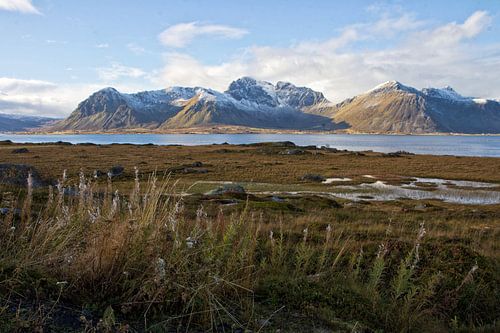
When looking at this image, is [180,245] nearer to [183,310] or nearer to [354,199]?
[183,310]

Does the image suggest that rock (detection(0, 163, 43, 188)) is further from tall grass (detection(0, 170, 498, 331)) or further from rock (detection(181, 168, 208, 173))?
rock (detection(181, 168, 208, 173))

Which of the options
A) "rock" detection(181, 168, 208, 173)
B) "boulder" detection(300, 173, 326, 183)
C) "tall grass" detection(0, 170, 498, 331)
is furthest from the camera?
"rock" detection(181, 168, 208, 173)

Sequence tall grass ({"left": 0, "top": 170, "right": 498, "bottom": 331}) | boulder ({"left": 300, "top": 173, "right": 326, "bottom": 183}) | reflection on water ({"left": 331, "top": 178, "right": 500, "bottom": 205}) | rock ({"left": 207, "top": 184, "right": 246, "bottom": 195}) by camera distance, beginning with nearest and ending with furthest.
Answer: tall grass ({"left": 0, "top": 170, "right": 498, "bottom": 331}) < rock ({"left": 207, "top": 184, "right": 246, "bottom": 195}) < reflection on water ({"left": 331, "top": 178, "right": 500, "bottom": 205}) < boulder ({"left": 300, "top": 173, "right": 326, "bottom": 183})

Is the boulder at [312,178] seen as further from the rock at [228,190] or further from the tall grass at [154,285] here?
the tall grass at [154,285]

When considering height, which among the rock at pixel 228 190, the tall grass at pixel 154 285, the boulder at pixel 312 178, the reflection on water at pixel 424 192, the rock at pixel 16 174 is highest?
the tall grass at pixel 154 285

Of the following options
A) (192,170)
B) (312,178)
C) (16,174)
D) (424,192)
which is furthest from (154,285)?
(192,170)

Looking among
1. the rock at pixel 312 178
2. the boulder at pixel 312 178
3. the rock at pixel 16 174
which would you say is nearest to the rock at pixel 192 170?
the boulder at pixel 312 178

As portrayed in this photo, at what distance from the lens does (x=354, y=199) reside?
118 ft

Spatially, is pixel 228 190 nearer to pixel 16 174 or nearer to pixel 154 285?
pixel 16 174

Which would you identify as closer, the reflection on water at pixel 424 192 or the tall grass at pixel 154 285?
the tall grass at pixel 154 285

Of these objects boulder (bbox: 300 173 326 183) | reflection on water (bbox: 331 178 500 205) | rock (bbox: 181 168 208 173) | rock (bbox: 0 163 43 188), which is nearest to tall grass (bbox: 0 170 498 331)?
rock (bbox: 0 163 43 188)

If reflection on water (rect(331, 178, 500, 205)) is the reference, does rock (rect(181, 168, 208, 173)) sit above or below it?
above

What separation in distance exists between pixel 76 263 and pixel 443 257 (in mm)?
7425

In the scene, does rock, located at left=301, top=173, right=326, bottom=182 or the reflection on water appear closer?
the reflection on water
